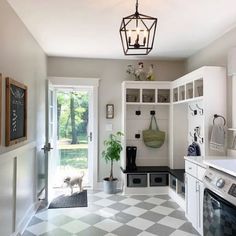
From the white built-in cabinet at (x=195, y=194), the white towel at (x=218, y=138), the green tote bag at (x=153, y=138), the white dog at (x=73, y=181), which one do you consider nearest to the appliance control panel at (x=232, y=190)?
the white built-in cabinet at (x=195, y=194)

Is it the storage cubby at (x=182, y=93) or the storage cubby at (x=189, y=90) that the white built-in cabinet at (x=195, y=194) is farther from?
the storage cubby at (x=182, y=93)

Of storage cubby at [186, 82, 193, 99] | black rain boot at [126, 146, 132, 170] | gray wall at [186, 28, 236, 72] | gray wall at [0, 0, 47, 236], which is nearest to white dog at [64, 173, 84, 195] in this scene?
gray wall at [0, 0, 47, 236]

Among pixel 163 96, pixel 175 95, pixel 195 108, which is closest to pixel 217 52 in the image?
pixel 195 108

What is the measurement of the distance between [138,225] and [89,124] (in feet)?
7.50

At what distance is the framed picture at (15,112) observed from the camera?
2.40m

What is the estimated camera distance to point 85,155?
497cm

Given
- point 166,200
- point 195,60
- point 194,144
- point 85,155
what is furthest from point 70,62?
point 166,200

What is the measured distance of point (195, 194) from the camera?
3.04 meters

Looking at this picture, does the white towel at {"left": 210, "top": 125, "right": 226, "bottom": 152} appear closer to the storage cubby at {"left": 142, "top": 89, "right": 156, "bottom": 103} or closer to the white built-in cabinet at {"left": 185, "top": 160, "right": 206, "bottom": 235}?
the white built-in cabinet at {"left": 185, "top": 160, "right": 206, "bottom": 235}

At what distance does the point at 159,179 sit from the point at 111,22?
9.07 feet

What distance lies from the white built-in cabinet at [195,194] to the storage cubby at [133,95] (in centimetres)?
170

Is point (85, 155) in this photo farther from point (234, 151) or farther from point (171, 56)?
point (234, 151)

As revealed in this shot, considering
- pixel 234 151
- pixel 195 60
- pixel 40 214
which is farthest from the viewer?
pixel 195 60

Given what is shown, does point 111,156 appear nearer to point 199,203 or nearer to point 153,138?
point 153,138
